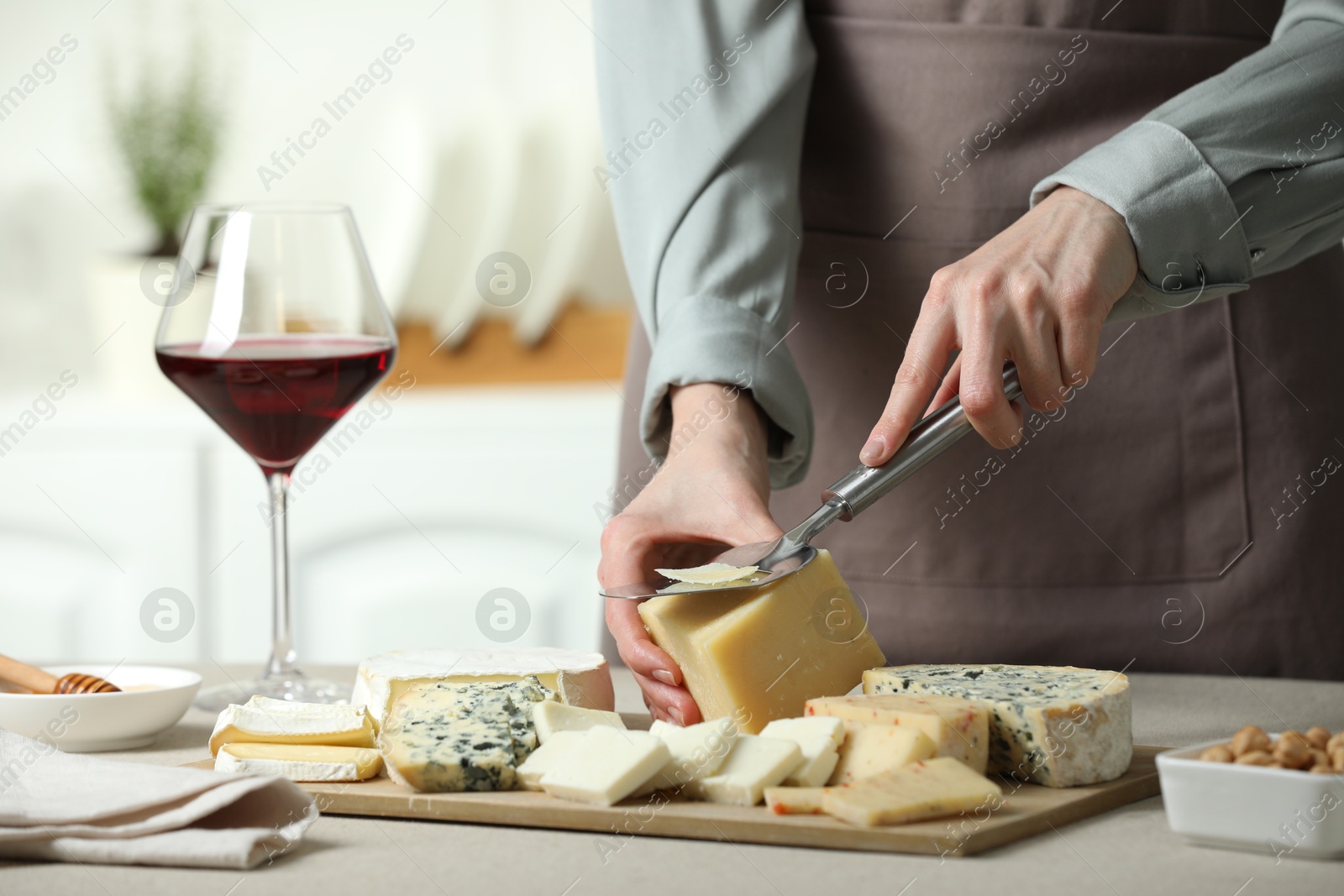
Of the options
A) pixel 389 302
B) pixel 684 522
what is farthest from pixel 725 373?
pixel 389 302

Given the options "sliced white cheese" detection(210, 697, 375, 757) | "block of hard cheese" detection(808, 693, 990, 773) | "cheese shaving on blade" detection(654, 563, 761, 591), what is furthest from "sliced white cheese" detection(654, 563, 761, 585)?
"sliced white cheese" detection(210, 697, 375, 757)

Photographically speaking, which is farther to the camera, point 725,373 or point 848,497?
point 725,373

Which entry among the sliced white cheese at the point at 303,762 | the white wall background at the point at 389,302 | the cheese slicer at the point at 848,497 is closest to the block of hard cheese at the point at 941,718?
the cheese slicer at the point at 848,497

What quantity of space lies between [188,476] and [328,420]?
55.3 inches

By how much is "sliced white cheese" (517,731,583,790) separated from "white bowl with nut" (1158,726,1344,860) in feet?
0.96

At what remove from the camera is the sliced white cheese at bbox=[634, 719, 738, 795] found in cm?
70

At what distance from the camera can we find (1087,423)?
47.3 inches

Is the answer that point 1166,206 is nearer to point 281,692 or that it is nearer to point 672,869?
point 672,869

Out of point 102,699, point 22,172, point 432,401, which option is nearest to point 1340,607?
point 102,699

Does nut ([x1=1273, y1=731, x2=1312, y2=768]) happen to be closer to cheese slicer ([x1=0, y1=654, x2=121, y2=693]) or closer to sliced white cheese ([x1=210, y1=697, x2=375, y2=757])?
sliced white cheese ([x1=210, y1=697, x2=375, y2=757])

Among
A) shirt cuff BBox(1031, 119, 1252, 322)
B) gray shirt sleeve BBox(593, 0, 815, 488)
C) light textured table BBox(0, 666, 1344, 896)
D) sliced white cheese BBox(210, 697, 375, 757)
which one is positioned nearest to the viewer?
light textured table BBox(0, 666, 1344, 896)

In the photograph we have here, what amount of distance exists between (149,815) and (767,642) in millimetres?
357

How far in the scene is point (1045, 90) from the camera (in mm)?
1179

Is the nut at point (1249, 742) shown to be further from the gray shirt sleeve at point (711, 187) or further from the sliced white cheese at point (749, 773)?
the gray shirt sleeve at point (711, 187)
